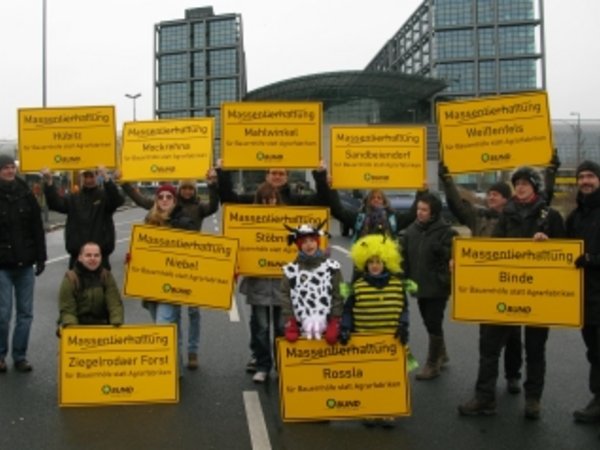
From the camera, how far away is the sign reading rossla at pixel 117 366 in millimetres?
5250

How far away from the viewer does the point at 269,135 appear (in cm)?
609

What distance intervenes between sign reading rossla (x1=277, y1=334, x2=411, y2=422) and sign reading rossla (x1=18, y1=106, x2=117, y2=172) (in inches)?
108

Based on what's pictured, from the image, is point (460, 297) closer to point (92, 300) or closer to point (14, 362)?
point (92, 300)

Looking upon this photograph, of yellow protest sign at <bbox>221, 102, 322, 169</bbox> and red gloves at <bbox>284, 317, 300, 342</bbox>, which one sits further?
yellow protest sign at <bbox>221, 102, 322, 169</bbox>

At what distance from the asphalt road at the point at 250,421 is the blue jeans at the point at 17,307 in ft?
0.77

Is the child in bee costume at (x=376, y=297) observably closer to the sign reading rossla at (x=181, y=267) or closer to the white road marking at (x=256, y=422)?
the white road marking at (x=256, y=422)

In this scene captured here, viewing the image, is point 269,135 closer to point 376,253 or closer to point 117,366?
point 376,253

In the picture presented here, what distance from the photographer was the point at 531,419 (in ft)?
16.5

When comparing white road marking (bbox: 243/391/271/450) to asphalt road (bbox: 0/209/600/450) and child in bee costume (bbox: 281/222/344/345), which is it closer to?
asphalt road (bbox: 0/209/600/450)

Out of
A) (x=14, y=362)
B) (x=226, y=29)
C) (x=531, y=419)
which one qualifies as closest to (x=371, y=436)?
(x=531, y=419)

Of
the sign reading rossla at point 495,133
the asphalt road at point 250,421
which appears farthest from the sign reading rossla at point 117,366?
the sign reading rossla at point 495,133

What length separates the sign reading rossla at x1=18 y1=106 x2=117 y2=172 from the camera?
20.6ft

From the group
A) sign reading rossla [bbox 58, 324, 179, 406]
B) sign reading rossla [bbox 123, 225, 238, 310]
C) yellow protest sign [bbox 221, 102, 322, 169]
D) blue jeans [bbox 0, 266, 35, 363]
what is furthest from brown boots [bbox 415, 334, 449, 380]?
blue jeans [bbox 0, 266, 35, 363]

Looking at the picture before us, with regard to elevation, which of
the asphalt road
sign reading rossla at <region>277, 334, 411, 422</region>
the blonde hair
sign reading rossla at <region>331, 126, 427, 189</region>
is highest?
sign reading rossla at <region>331, 126, 427, 189</region>
